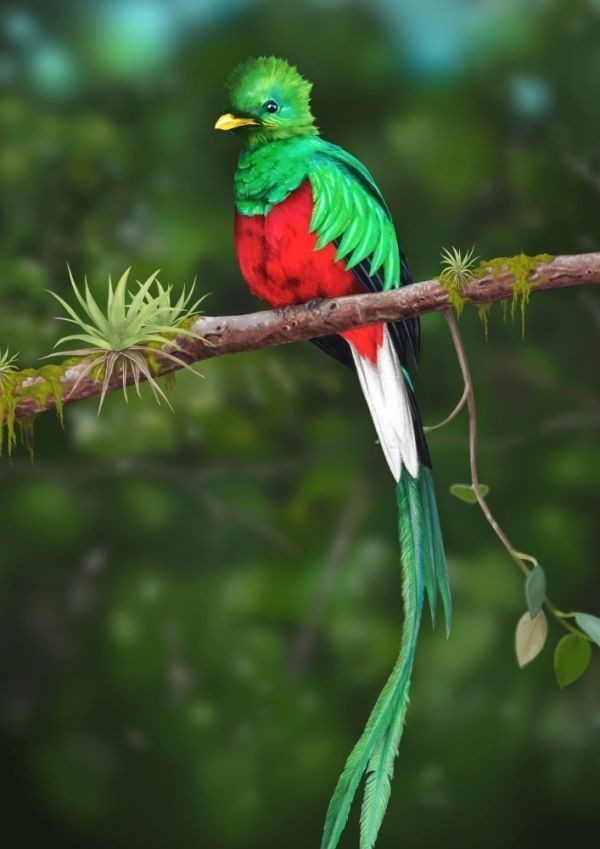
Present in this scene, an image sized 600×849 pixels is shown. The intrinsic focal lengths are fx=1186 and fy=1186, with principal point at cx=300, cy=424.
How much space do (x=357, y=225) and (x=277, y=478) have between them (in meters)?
1.07

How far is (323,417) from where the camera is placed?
317 cm

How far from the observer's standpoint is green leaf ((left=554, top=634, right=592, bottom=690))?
2363mm

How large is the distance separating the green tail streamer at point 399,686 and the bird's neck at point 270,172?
1.91 feet

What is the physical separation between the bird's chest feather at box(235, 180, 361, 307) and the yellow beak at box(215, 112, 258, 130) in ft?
0.52

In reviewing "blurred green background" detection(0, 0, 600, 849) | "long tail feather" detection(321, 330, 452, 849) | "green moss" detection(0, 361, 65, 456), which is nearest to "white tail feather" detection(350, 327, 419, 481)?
"long tail feather" detection(321, 330, 452, 849)

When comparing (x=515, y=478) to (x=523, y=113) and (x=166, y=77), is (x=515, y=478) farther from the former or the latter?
(x=166, y=77)

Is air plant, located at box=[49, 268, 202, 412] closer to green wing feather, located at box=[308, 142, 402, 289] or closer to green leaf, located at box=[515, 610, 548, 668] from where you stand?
green wing feather, located at box=[308, 142, 402, 289]

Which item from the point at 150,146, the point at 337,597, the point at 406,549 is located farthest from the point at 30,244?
the point at 406,549

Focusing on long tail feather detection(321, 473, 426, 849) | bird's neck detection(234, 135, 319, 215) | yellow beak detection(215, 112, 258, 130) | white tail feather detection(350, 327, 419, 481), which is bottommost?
long tail feather detection(321, 473, 426, 849)

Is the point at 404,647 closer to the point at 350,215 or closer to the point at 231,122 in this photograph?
the point at 350,215

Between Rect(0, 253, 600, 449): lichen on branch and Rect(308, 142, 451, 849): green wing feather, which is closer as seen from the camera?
Rect(0, 253, 600, 449): lichen on branch

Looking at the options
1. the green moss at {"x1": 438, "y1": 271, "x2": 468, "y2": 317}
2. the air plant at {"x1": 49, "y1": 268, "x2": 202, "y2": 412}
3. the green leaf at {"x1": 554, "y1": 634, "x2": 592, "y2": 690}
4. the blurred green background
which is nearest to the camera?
the green moss at {"x1": 438, "y1": 271, "x2": 468, "y2": 317}

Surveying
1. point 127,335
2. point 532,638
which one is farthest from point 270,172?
point 532,638

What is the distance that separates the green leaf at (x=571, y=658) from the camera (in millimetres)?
2363
